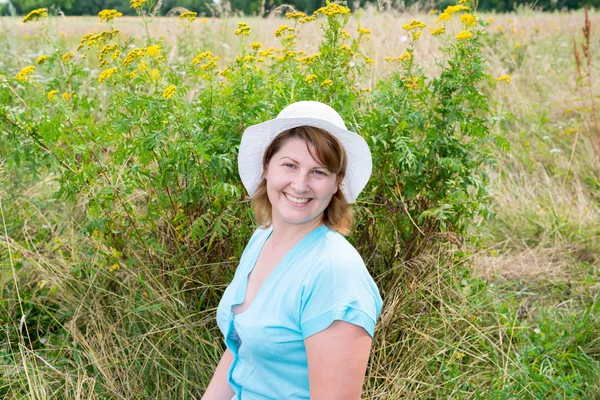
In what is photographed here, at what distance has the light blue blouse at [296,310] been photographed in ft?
5.72

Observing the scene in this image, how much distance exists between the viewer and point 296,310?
1790 millimetres

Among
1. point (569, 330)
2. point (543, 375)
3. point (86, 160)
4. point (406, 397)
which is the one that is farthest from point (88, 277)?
point (569, 330)

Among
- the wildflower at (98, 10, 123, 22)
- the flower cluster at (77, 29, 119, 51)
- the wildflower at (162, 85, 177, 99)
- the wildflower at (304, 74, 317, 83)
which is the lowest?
the wildflower at (304, 74, 317, 83)

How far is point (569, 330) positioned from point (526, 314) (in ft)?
1.02

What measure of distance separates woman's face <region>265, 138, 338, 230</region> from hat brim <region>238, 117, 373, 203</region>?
63 mm

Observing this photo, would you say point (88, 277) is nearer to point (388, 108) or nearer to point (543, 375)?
point (388, 108)

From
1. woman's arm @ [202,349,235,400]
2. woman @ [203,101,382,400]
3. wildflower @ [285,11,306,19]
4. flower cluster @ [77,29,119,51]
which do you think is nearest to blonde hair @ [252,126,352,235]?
woman @ [203,101,382,400]

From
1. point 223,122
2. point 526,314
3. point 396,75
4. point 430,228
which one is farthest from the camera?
point 526,314

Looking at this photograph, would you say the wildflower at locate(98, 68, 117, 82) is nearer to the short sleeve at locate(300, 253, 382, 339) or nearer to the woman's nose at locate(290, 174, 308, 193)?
the woman's nose at locate(290, 174, 308, 193)

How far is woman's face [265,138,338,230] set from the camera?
1.92 meters

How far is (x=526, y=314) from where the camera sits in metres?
3.68

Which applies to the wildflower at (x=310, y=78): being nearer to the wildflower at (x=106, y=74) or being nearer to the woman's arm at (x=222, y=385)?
the wildflower at (x=106, y=74)

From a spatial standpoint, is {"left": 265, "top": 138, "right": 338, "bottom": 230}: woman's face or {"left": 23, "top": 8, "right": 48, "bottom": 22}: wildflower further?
{"left": 23, "top": 8, "right": 48, "bottom": 22}: wildflower

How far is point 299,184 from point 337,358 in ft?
1.58
